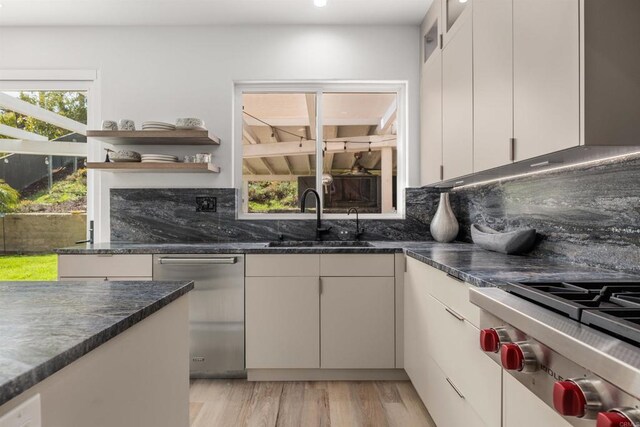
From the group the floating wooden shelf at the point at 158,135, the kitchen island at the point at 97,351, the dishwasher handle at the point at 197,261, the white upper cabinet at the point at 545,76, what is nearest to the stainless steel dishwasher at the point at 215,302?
the dishwasher handle at the point at 197,261

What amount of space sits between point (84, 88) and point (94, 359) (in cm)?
318

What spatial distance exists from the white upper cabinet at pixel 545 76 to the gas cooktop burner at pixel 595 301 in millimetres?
461

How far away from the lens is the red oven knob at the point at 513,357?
3.01 feet

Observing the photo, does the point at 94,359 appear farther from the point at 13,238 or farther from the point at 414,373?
the point at 13,238

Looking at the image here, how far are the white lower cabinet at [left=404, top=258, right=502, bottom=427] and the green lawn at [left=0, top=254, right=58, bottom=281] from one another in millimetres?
2885

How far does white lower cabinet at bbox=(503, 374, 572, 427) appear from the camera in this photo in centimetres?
99

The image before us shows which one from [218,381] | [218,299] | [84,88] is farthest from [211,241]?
[84,88]

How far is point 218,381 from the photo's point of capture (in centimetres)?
273

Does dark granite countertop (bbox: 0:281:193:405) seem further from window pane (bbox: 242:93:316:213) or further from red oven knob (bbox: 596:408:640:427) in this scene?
window pane (bbox: 242:93:316:213)

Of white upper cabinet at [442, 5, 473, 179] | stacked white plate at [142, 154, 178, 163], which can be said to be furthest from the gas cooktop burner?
stacked white plate at [142, 154, 178, 163]

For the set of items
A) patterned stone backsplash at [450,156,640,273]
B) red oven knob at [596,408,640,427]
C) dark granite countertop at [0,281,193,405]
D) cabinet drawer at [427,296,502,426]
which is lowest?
cabinet drawer at [427,296,502,426]

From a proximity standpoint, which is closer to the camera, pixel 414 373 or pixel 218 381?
pixel 414 373

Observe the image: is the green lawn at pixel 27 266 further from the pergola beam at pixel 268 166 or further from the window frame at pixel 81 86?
the pergola beam at pixel 268 166

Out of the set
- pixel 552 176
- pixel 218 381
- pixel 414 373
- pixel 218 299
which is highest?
pixel 552 176
